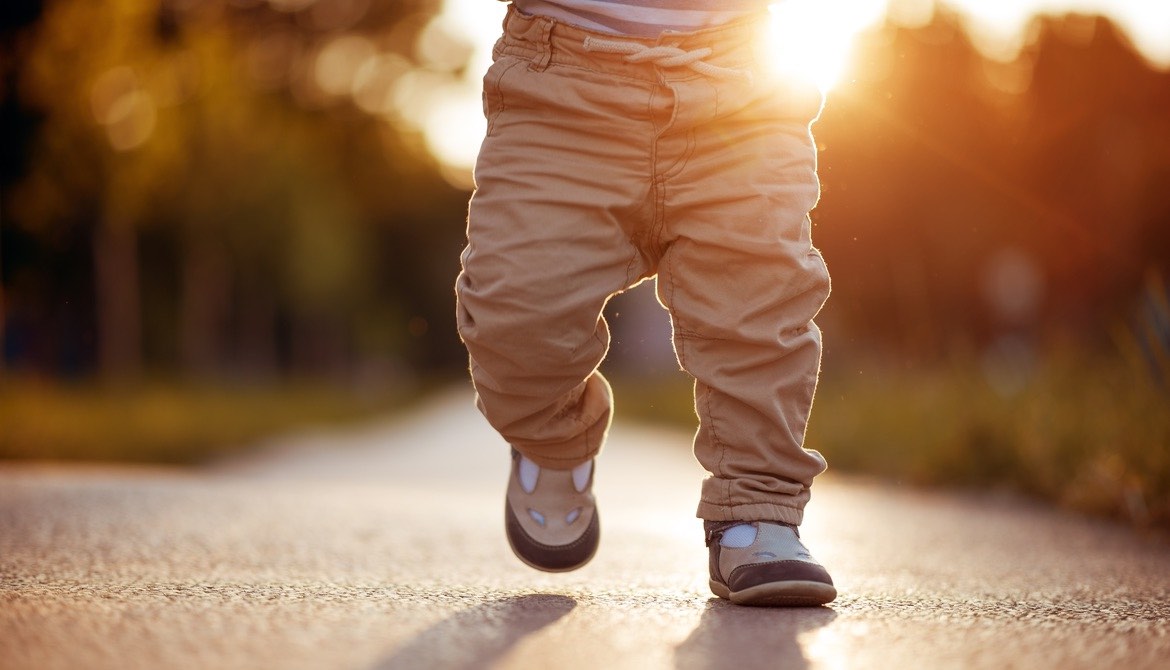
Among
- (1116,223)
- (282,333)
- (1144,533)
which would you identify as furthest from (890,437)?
(282,333)

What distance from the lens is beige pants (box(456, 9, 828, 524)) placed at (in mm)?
2350

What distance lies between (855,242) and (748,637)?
168 centimetres

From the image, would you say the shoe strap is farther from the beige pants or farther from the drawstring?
the drawstring

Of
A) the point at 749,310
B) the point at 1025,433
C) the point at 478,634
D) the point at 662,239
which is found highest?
the point at 662,239

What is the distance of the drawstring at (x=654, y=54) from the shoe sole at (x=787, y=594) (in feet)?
2.97

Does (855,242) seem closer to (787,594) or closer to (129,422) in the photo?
(787,594)

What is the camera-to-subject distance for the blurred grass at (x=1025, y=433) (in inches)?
177

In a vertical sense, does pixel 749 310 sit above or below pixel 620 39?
below

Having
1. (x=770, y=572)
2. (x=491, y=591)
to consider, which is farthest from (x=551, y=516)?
(x=770, y=572)

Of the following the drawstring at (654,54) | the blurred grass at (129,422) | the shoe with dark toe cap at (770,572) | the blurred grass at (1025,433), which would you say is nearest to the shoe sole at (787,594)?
the shoe with dark toe cap at (770,572)

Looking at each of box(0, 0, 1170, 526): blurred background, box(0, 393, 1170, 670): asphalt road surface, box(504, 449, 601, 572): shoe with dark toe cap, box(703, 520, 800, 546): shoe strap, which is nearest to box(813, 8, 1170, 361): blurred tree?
box(0, 0, 1170, 526): blurred background

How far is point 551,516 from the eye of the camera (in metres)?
2.58

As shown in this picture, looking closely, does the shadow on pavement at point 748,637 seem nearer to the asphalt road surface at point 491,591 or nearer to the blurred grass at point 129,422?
the asphalt road surface at point 491,591

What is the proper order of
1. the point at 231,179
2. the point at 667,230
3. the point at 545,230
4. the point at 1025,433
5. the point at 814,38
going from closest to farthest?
the point at 545,230, the point at 667,230, the point at 814,38, the point at 1025,433, the point at 231,179
